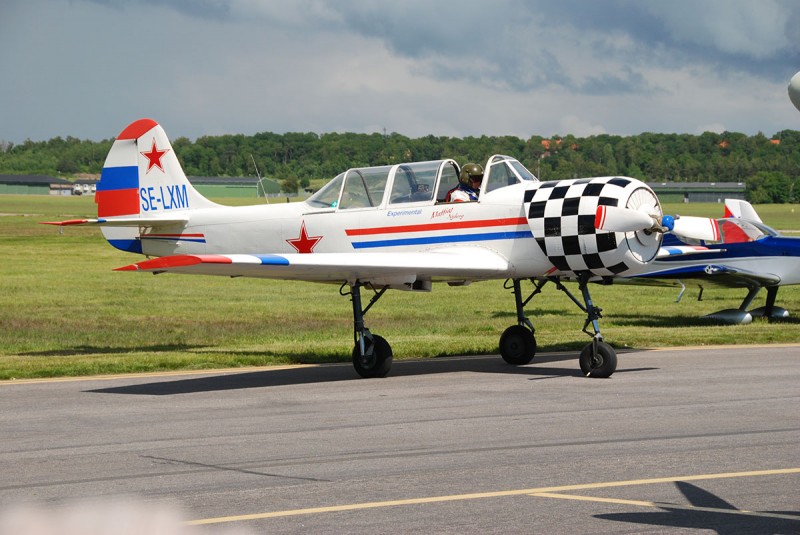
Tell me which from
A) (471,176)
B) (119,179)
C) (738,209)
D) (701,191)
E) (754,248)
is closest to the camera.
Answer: (471,176)

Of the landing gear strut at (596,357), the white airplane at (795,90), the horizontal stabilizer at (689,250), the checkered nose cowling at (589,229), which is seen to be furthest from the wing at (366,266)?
the horizontal stabilizer at (689,250)

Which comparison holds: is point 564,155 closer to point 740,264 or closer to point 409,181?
point 740,264

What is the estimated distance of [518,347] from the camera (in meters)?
14.1

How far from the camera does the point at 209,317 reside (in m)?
22.7

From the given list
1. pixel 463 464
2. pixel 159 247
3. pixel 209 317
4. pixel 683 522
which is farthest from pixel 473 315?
pixel 683 522

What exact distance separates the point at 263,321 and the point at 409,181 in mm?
9152

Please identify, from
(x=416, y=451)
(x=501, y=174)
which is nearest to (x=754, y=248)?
(x=501, y=174)

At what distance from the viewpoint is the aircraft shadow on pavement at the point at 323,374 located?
12102 millimetres

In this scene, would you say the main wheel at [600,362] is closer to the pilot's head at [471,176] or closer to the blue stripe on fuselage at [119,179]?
the pilot's head at [471,176]

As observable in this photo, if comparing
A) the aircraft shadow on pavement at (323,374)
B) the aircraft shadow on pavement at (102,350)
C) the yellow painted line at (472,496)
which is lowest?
the yellow painted line at (472,496)

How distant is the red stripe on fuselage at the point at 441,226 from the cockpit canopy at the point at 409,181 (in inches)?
12.4

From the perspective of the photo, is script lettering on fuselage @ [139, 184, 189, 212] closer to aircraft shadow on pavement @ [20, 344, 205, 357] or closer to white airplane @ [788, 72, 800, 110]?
aircraft shadow on pavement @ [20, 344, 205, 357]

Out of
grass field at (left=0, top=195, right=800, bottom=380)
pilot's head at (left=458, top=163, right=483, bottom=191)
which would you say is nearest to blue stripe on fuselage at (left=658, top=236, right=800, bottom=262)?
grass field at (left=0, top=195, right=800, bottom=380)

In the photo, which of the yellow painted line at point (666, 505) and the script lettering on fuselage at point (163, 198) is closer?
the yellow painted line at point (666, 505)
